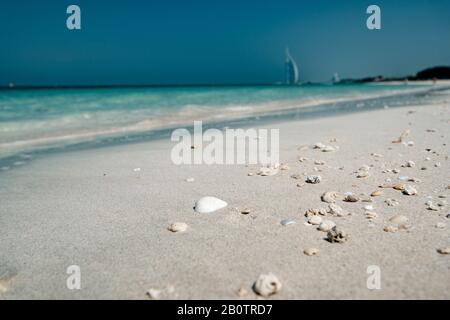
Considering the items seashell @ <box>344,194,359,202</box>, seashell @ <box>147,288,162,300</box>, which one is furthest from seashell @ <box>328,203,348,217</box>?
seashell @ <box>147,288,162,300</box>

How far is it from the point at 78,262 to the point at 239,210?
4.68ft

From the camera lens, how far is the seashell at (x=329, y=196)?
329 cm

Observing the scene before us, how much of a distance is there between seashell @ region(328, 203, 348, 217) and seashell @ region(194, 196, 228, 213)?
981 mm

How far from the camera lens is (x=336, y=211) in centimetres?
293

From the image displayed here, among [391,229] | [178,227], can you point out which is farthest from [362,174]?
[178,227]

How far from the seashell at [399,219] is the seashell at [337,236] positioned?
0.52 meters

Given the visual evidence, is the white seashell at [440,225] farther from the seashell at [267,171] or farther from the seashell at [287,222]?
the seashell at [267,171]

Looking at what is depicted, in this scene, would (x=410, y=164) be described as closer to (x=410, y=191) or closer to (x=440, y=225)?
(x=410, y=191)

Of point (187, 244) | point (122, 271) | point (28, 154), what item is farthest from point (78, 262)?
point (28, 154)

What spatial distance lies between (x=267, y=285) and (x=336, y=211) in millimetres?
1271

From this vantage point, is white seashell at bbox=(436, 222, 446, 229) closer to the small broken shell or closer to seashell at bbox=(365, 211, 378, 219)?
seashell at bbox=(365, 211, 378, 219)

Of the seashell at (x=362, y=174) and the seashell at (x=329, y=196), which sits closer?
the seashell at (x=329, y=196)

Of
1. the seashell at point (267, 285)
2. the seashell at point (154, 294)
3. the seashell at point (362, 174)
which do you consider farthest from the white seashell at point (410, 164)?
the seashell at point (154, 294)
